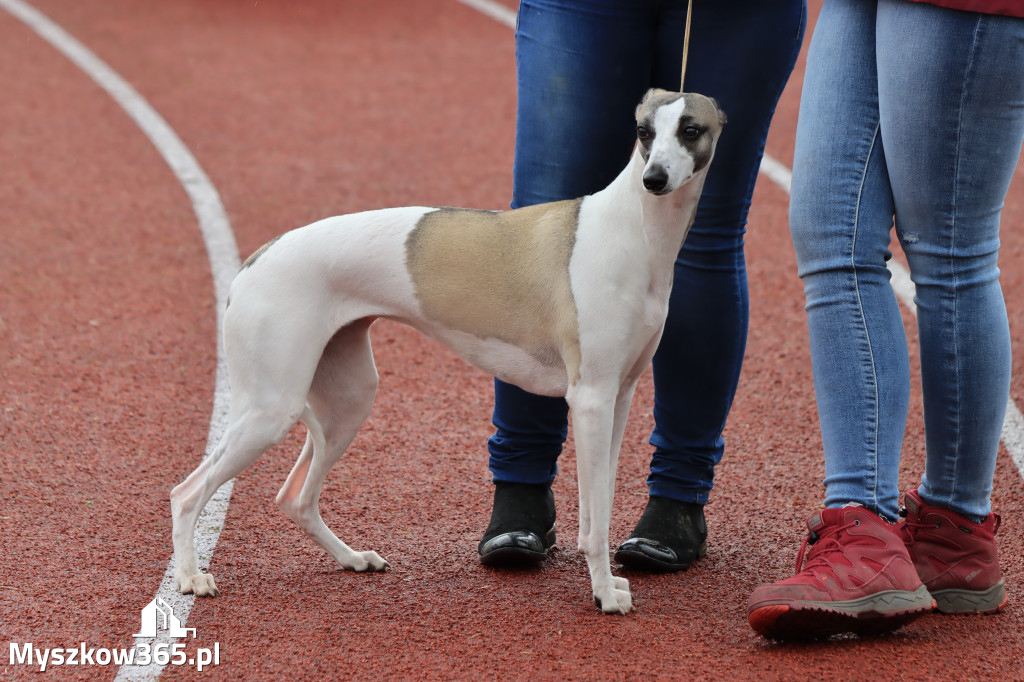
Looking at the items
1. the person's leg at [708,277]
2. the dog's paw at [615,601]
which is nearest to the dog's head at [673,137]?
the person's leg at [708,277]

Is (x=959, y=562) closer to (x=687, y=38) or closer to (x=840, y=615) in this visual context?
(x=840, y=615)

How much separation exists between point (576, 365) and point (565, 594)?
683 millimetres

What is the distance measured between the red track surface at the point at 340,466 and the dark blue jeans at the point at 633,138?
338 millimetres

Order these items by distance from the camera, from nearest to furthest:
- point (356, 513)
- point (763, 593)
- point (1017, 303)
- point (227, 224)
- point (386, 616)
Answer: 1. point (763, 593)
2. point (386, 616)
3. point (356, 513)
4. point (1017, 303)
5. point (227, 224)

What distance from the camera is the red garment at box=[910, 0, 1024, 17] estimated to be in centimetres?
277

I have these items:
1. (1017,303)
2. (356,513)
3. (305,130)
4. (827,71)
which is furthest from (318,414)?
(305,130)

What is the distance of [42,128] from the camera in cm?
894

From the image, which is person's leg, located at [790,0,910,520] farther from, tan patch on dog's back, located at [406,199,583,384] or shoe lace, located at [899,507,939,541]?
tan patch on dog's back, located at [406,199,583,384]

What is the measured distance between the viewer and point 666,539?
3457 mm

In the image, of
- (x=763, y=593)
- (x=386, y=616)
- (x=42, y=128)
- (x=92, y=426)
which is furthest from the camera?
(x=42, y=128)

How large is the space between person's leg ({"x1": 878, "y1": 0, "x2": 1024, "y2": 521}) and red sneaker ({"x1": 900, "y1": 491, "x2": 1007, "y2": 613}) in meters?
0.04

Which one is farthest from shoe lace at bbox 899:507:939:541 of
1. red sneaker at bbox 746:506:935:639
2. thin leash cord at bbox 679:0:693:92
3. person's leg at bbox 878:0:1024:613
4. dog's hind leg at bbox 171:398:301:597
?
dog's hind leg at bbox 171:398:301:597

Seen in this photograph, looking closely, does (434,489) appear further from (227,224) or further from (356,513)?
(227,224)
